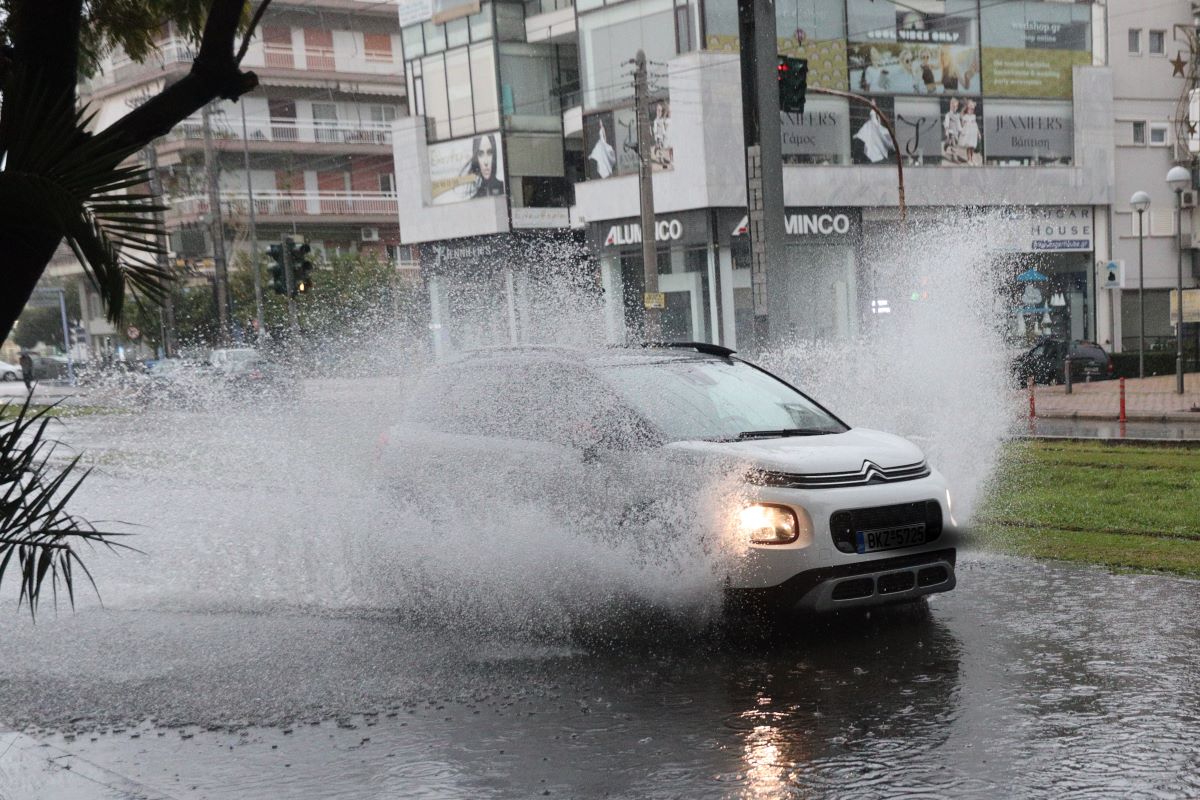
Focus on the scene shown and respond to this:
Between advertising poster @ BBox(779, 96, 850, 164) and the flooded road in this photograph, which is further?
advertising poster @ BBox(779, 96, 850, 164)

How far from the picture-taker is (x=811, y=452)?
6867 millimetres

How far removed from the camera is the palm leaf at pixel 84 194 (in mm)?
3301

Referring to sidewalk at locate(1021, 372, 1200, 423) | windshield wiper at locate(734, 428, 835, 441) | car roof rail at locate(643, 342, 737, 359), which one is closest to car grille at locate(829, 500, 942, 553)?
windshield wiper at locate(734, 428, 835, 441)

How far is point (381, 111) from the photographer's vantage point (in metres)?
64.9

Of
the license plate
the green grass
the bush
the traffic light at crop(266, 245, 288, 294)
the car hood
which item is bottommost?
the bush

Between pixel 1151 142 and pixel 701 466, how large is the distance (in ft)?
145

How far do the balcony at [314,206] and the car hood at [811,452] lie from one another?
5479cm

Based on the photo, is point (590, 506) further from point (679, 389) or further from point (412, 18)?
point (412, 18)

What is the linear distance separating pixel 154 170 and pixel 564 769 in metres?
2.86

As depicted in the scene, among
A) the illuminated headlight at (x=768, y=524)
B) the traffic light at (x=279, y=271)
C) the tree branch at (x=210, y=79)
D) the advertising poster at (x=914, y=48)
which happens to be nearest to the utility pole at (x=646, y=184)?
the traffic light at (x=279, y=271)

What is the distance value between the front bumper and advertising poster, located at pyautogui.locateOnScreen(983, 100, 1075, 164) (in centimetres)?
3790

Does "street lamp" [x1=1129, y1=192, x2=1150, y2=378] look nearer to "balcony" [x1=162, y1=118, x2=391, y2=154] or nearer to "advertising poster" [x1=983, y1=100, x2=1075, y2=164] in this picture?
"advertising poster" [x1=983, y1=100, x2=1075, y2=164]

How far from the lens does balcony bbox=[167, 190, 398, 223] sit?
59875 millimetres

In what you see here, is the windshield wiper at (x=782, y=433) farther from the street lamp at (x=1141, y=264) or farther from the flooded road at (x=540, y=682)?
the street lamp at (x=1141, y=264)
